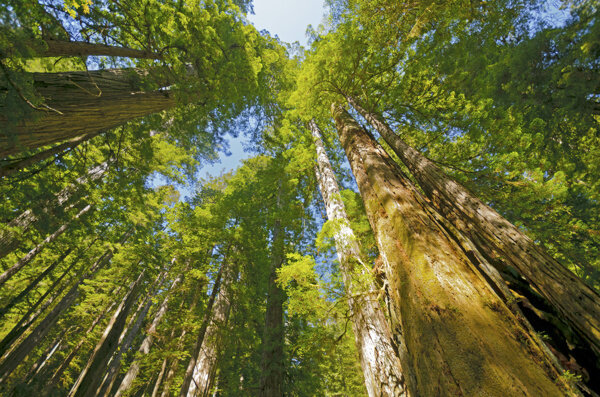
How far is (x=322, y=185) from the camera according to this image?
17.0 feet

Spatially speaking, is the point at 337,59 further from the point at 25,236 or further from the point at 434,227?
the point at 25,236

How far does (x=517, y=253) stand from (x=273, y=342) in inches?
201

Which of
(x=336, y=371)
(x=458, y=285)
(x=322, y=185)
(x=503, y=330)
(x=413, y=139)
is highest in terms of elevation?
(x=413, y=139)

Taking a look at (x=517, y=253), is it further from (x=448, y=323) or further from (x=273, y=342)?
(x=273, y=342)

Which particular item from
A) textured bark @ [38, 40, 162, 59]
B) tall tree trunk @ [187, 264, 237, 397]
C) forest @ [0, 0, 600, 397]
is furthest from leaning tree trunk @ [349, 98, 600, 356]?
tall tree trunk @ [187, 264, 237, 397]

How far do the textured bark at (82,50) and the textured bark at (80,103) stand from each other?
33cm

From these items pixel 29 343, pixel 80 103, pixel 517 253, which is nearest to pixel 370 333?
pixel 517 253

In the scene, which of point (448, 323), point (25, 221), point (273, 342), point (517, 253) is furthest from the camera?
→ point (273, 342)

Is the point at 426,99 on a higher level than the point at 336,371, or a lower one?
higher

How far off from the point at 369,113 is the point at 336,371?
41.9 ft

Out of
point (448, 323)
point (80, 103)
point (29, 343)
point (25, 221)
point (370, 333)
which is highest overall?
point (25, 221)

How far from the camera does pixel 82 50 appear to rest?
10.7 feet

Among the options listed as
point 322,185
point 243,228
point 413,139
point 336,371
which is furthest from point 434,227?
point 336,371

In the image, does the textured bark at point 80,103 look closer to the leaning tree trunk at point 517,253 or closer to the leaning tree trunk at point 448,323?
the leaning tree trunk at point 448,323
